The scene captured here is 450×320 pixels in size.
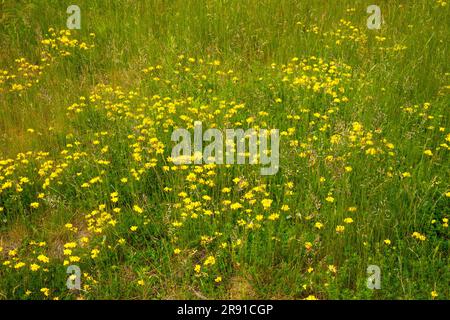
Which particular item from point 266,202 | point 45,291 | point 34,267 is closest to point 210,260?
point 266,202

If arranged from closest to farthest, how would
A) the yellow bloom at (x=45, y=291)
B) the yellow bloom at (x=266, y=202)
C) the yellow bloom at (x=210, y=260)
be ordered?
the yellow bloom at (x=45, y=291), the yellow bloom at (x=210, y=260), the yellow bloom at (x=266, y=202)

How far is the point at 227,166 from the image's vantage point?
14.6 ft

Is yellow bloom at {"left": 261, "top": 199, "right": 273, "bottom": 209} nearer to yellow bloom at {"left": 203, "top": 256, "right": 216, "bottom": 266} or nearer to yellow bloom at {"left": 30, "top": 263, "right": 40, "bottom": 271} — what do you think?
yellow bloom at {"left": 203, "top": 256, "right": 216, "bottom": 266}

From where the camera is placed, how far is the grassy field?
3.75 m

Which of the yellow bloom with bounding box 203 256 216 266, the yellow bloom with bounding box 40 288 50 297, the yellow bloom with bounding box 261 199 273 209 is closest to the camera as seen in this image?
the yellow bloom with bounding box 40 288 50 297

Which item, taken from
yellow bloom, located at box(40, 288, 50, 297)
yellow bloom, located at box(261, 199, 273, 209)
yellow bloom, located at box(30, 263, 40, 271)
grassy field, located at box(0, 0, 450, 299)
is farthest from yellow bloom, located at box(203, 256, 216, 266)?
yellow bloom, located at box(30, 263, 40, 271)

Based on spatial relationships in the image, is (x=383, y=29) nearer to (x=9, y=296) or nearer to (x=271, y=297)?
(x=271, y=297)

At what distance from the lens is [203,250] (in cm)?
403

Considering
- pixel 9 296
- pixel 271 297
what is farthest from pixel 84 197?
pixel 271 297

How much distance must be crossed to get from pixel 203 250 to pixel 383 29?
452cm

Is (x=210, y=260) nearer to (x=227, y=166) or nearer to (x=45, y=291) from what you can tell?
(x=227, y=166)

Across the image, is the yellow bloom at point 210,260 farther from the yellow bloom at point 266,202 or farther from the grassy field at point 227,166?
the yellow bloom at point 266,202

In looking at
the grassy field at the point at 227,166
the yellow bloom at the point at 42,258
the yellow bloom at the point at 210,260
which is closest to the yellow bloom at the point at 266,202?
the grassy field at the point at 227,166

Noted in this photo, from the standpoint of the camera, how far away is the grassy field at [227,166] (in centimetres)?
375
